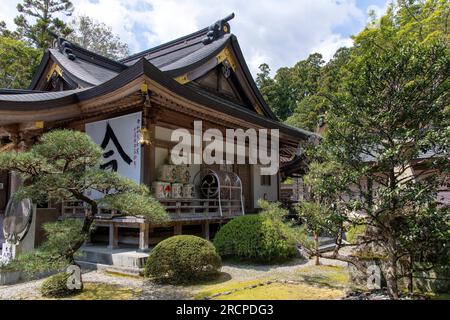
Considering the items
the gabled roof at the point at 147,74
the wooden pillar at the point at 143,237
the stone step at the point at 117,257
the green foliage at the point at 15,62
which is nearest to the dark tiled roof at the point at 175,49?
the gabled roof at the point at 147,74

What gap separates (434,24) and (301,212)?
13174mm

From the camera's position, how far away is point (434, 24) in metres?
15.1

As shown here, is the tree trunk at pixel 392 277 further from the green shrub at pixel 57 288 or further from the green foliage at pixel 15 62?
the green foliage at pixel 15 62

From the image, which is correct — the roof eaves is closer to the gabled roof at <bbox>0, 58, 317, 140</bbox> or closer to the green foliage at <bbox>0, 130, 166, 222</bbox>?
the gabled roof at <bbox>0, 58, 317, 140</bbox>

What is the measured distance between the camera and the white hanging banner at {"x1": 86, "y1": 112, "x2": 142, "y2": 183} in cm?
915

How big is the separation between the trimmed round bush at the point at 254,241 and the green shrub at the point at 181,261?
5.99ft

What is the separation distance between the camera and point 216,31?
15000 mm

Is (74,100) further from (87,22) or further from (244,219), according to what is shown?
(87,22)

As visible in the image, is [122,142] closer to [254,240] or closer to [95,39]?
[254,240]

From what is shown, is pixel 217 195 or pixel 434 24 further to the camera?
pixel 434 24

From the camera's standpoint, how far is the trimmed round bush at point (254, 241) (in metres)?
8.92

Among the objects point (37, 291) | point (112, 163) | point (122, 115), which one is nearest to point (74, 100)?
point (122, 115)

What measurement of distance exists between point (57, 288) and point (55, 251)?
0.66 meters
